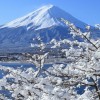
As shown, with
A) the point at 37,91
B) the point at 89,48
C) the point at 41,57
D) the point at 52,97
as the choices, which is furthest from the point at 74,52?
the point at 41,57

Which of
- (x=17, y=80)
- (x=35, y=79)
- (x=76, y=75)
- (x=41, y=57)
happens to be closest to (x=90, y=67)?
(x=76, y=75)

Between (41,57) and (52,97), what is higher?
(41,57)

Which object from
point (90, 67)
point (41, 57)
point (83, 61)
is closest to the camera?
point (90, 67)

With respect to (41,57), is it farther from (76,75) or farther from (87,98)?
(87,98)

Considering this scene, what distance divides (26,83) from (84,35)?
3.56 feet

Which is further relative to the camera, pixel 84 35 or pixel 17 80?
pixel 17 80

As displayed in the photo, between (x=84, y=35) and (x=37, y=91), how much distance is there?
1088mm

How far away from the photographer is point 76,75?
4.99 meters

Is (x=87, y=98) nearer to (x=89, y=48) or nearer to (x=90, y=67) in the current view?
(x=90, y=67)

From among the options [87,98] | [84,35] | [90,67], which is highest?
[84,35]

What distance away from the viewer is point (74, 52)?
513 centimetres

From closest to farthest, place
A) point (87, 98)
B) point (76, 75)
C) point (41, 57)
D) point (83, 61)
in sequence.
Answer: point (87, 98), point (76, 75), point (83, 61), point (41, 57)

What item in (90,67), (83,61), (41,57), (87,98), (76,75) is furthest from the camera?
(41,57)

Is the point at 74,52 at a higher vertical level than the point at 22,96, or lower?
higher
